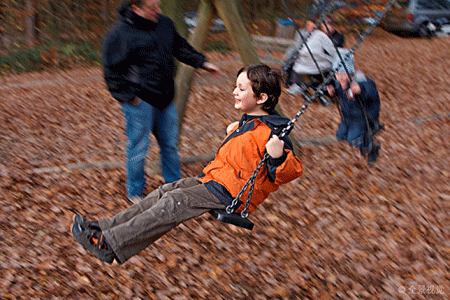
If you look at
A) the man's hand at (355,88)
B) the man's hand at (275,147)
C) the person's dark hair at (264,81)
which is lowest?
the man's hand at (275,147)

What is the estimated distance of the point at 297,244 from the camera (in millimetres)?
4230

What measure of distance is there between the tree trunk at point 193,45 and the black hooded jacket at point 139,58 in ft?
2.49

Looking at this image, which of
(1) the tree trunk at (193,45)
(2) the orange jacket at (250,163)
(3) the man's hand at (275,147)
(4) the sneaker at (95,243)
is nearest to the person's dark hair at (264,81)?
(2) the orange jacket at (250,163)

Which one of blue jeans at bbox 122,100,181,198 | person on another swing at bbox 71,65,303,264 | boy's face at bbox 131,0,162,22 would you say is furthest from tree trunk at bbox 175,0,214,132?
person on another swing at bbox 71,65,303,264

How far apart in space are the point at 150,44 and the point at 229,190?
1287mm

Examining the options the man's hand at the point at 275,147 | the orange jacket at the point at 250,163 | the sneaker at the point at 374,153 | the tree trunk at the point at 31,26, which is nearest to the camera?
the man's hand at the point at 275,147

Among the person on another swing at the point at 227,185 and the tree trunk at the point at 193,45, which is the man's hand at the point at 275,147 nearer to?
the person on another swing at the point at 227,185

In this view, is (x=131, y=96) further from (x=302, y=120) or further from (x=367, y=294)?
(x=302, y=120)

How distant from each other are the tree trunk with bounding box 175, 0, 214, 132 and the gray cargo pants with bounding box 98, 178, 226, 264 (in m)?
1.69

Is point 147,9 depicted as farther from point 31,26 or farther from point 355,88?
point 31,26

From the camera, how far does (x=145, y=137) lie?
12.3 ft

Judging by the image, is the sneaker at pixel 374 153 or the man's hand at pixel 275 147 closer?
the man's hand at pixel 275 147

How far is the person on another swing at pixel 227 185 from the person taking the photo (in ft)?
9.46

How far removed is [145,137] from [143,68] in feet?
1.92
